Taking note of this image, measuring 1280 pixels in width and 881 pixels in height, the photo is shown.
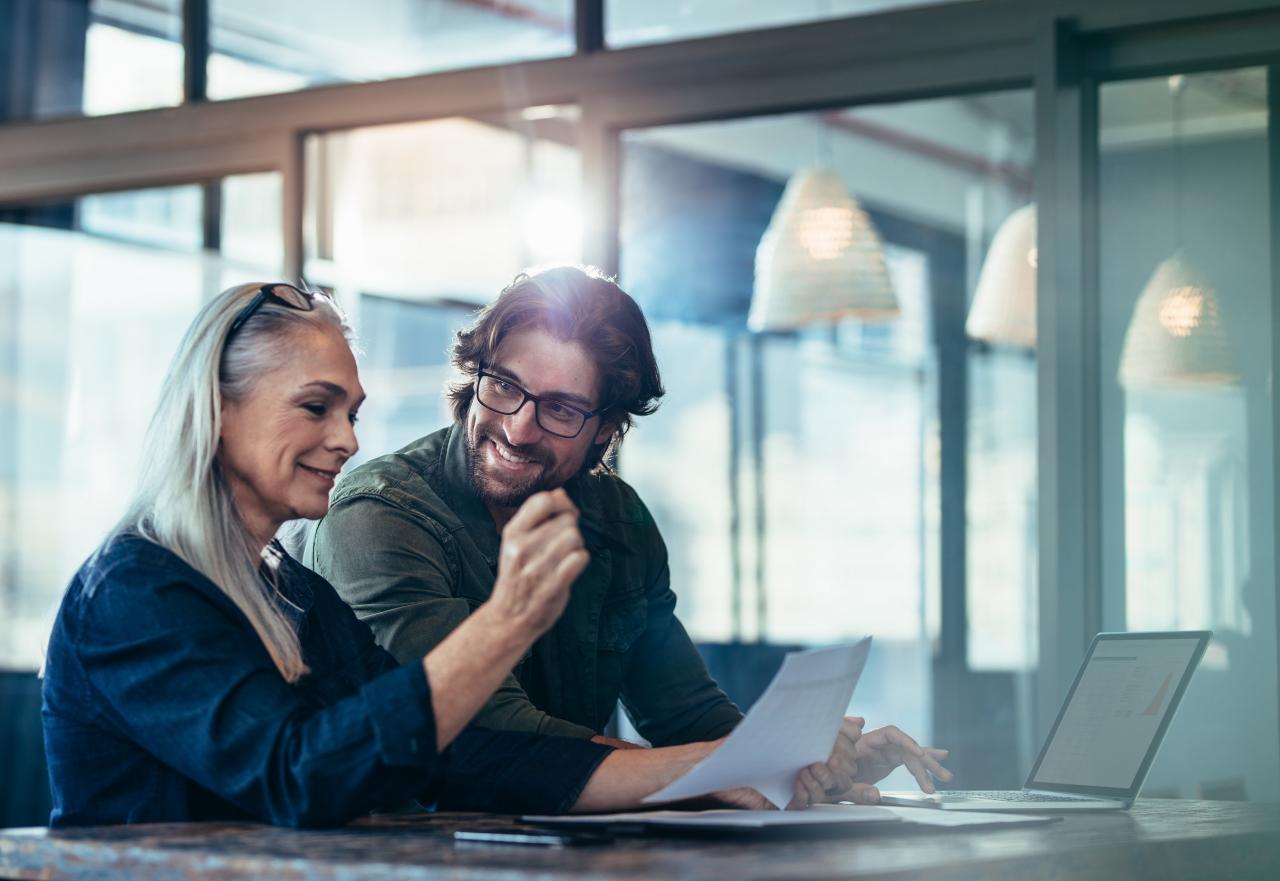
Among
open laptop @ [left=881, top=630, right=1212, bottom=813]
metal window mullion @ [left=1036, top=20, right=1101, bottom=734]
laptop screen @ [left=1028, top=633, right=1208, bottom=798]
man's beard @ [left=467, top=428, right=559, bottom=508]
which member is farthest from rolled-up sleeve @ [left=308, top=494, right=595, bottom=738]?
metal window mullion @ [left=1036, top=20, right=1101, bottom=734]

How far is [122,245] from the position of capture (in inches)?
164

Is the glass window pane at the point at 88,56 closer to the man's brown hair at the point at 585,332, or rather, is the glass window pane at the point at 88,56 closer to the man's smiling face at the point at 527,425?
the man's brown hair at the point at 585,332

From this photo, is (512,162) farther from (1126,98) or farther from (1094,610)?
(1094,610)

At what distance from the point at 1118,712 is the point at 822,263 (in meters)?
2.47

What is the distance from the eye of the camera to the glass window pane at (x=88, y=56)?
3.94 m

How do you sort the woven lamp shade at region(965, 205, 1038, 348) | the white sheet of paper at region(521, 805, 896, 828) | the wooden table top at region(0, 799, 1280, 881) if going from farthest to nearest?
the woven lamp shade at region(965, 205, 1038, 348), the white sheet of paper at region(521, 805, 896, 828), the wooden table top at region(0, 799, 1280, 881)

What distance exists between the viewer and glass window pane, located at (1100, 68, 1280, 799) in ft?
9.78

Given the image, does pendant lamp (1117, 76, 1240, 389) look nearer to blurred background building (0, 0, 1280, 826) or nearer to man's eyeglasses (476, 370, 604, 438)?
blurred background building (0, 0, 1280, 826)

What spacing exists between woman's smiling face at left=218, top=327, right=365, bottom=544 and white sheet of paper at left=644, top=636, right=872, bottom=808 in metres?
0.52

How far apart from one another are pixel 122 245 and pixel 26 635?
1.10 m

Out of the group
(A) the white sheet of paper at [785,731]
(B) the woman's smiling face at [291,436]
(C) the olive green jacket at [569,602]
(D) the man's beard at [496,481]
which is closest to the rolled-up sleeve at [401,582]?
(C) the olive green jacket at [569,602]

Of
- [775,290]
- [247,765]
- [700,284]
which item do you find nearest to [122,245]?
[775,290]

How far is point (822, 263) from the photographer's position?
14.4ft

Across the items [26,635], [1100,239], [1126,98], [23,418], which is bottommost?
[26,635]
